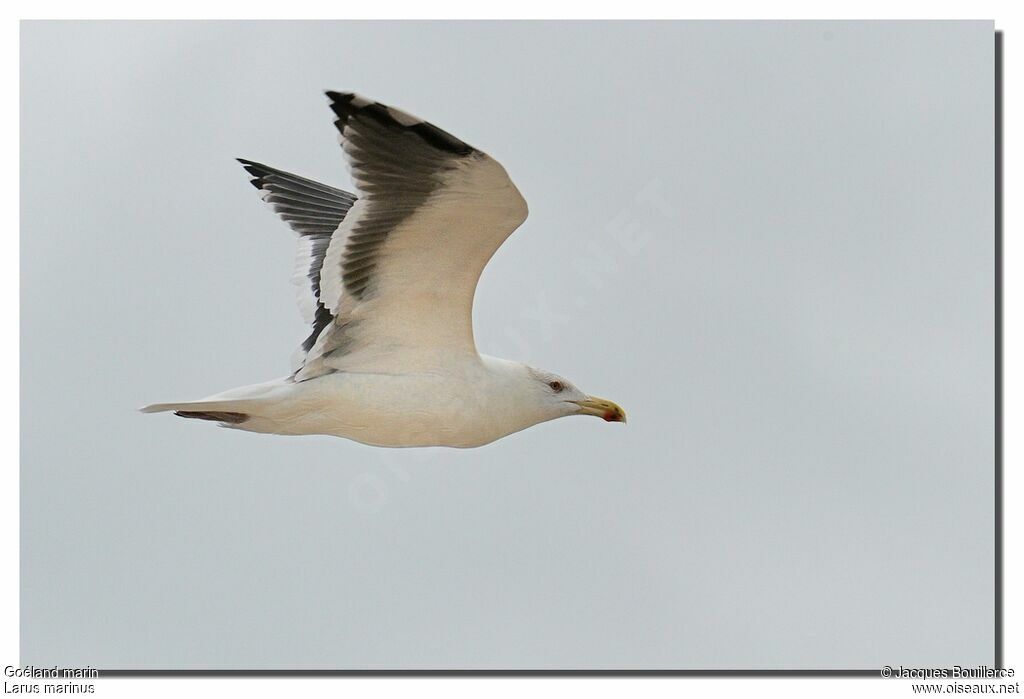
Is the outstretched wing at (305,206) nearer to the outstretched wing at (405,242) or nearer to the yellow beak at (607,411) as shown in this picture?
the outstretched wing at (405,242)

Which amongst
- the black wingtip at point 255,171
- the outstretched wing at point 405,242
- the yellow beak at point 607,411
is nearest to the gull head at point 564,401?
the yellow beak at point 607,411

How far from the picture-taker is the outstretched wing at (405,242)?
265 inches

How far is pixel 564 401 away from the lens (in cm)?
823

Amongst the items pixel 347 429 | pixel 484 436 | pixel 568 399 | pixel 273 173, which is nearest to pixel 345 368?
pixel 347 429

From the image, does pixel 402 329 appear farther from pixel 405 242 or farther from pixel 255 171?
pixel 255 171

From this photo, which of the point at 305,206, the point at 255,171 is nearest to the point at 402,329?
the point at 305,206

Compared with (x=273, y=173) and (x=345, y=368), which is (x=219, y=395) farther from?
(x=273, y=173)

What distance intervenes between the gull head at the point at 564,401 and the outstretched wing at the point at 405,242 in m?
0.59

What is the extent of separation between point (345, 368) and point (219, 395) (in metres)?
0.72

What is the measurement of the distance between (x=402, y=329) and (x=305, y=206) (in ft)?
6.71

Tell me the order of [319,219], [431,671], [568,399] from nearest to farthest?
[431,671] < [568,399] < [319,219]

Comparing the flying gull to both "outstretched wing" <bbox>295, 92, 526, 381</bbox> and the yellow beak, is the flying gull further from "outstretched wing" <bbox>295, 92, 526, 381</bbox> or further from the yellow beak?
the yellow beak

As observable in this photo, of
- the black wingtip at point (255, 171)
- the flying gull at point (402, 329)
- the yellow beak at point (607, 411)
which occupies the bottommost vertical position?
the yellow beak at point (607, 411)

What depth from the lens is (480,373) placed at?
773 centimetres
